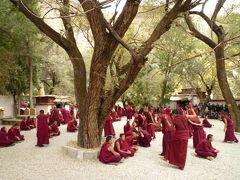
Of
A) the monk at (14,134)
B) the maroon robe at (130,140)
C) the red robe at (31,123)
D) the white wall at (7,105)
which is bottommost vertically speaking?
the maroon robe at (130,140)

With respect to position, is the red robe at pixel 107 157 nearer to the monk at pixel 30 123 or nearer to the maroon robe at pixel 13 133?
the maroon robe at pixel 13 133

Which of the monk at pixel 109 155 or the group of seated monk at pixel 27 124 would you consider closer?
the monk at pixel 109 155

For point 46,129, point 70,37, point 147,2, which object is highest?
point 147,2

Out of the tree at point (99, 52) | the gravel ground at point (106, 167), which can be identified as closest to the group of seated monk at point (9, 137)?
the gravel ground at point (106, 167)

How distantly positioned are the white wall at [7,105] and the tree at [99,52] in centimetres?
1187

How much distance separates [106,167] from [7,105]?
578 inches

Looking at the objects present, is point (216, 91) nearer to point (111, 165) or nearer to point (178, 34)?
point (178, 34)

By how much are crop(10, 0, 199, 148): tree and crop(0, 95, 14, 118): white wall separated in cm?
1187

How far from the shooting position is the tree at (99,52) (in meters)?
7.30

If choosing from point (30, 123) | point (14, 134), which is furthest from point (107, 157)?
point (30, 123)

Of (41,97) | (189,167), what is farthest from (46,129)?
(41,97)

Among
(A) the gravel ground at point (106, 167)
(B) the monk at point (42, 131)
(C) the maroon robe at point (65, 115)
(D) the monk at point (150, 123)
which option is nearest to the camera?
(A) the gravel ground at point (106, 167)

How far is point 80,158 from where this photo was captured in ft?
26.2

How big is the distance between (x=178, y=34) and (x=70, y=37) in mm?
12201
